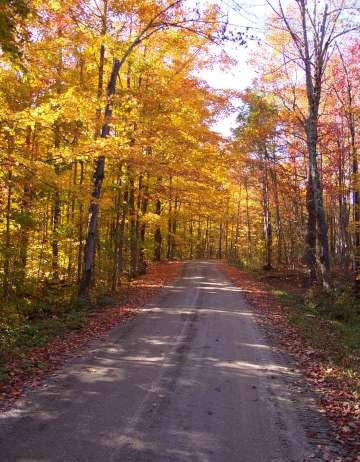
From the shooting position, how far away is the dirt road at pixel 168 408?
4.63 m

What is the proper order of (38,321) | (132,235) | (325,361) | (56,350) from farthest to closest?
(132,235) < (38,321) < (56,350) < (325,361)

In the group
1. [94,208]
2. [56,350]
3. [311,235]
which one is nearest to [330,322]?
Answer: [311,235]

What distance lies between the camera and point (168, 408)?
18.9 feet

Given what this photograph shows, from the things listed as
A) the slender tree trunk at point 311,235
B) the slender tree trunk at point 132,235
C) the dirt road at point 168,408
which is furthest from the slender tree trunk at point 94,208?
the slender tree trunk at point 311,235

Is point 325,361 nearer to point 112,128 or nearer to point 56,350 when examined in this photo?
point 56,350

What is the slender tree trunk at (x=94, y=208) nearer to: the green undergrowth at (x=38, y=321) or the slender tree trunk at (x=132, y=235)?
the green undergrowth at (x=38, y=321)

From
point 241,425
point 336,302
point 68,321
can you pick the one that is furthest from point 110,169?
point 241,425

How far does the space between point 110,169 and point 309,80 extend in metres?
9.35

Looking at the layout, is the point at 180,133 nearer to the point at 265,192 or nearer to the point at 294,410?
the point at 265,192

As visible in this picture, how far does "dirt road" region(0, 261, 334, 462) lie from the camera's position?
4.63 metres

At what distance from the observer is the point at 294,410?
5914 millimetres

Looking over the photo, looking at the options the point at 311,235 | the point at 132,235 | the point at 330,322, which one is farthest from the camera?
the point at 132,235

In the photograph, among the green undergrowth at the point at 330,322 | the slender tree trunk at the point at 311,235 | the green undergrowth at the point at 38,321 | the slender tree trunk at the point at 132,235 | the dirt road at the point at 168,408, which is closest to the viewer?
the dirt road at the point at 168,408

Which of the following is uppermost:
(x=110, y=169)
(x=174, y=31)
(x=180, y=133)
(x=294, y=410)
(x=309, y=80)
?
(x=174, y=31)
